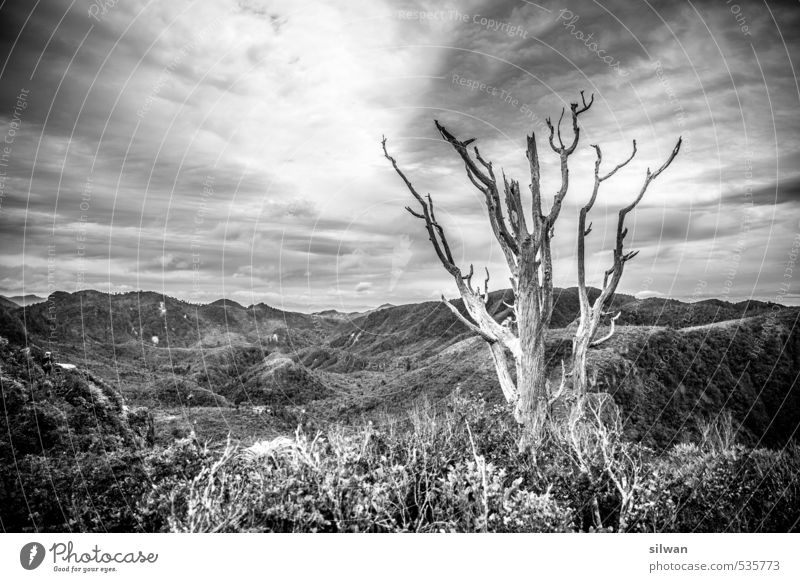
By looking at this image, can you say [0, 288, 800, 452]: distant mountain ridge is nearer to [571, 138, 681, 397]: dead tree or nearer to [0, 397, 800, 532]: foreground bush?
[0, 397, 800, 532]: foreground bush

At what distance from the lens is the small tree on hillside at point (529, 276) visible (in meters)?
6.13

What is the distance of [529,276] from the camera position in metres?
6.32

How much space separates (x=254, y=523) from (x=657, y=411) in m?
36.6

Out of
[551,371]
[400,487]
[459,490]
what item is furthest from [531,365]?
[551,371]

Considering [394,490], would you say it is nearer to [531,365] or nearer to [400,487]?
[400,487]

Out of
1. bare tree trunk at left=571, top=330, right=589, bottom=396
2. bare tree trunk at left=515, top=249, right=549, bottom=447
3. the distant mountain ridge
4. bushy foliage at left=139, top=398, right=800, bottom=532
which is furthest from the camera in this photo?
the distant mountain ridge

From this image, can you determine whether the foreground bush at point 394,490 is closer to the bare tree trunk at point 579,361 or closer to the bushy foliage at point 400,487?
the bushy foliage at point 400,487

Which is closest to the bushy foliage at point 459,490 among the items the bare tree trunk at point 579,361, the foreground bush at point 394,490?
the foreground bush at point 394,490

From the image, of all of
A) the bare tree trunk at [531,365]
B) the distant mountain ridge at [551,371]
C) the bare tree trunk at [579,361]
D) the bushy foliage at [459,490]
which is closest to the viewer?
the bushy foliage at [459,490]

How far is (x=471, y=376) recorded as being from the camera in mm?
34781

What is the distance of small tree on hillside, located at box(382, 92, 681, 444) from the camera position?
20.1 ft

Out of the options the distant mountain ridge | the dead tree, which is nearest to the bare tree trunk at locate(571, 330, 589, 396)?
the dead tree

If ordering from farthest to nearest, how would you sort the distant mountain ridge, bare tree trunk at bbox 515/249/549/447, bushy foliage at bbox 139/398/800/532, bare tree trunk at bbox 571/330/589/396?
1. the distant mountain ridge
2. bare tree trunk at bbox 571/330/589/396
3. bare tree trunk at bbox 515/249/549/447
4. bushy foliage at bbox 139/398/800/532
